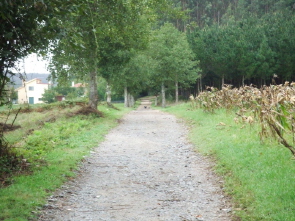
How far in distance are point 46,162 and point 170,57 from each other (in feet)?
114

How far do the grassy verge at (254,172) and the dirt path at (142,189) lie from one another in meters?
0.32

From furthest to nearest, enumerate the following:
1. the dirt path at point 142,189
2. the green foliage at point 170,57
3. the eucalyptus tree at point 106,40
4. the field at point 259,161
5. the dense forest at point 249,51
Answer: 1. the green foliage at point 170,57
2. the dense forest at point 249,51
3. the eucalyptus tree at point 106,40
4. the dirt path at point 142,189
5. the field at point 259,161

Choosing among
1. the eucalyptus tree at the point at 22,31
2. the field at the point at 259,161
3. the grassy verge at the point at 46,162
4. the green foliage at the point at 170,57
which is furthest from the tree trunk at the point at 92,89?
the green foliage at the point at 170,57

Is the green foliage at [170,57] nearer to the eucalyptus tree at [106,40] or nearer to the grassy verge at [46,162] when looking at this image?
the eucalyptus tree at [106,40]

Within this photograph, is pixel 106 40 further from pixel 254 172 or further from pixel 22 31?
Result: pixel 254 172

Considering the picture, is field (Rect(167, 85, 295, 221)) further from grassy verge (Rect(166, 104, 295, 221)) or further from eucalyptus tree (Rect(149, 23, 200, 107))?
eucalyptus tree (Rect(149, 23, 200, 107))

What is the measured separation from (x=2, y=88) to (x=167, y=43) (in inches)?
1511

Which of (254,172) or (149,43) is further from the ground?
(149,43)

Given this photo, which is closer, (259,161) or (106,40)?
(259,161)

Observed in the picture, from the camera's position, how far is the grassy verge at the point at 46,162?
553 cm

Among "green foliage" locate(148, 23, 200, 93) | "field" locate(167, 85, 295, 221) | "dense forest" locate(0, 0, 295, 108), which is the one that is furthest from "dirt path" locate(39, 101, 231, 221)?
"green foliage" locate(148, 23, 200, 93)

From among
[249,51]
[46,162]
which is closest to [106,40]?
[46,162]

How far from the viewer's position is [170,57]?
42031mm

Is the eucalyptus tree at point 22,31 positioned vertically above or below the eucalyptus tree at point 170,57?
below
